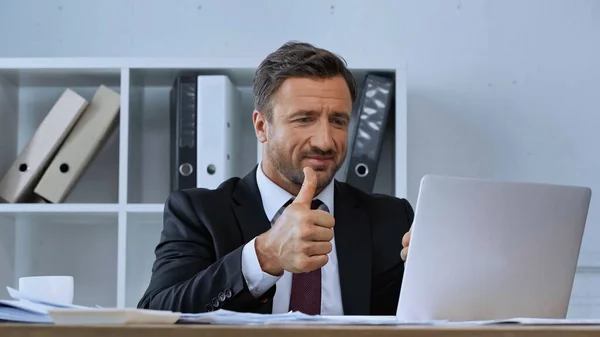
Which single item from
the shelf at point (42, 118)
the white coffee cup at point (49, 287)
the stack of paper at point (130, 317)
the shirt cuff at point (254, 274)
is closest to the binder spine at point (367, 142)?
the shelf at point (42, 118)

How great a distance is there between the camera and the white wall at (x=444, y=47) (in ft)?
9.08

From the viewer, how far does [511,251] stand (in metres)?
1.19

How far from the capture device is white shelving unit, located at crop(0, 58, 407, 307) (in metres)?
2.55

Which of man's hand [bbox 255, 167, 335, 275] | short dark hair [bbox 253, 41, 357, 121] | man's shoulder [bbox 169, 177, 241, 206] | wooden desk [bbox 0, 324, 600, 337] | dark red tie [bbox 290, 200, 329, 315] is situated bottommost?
dark red tie [bbox 290, 200, 329, 315]

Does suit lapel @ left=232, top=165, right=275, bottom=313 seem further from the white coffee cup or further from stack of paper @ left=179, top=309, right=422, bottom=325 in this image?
stack of paper @ left=179, top=309, right=422, bottom=325

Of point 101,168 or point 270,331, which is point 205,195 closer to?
point 101,168

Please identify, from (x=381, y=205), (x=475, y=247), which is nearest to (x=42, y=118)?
(x=381, y=205)

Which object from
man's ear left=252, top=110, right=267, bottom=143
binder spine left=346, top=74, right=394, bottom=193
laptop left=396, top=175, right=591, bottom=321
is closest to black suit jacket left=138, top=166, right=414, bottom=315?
man's ear left=252, top=110, right=267, bottom=143

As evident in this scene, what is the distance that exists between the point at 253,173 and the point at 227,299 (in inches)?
22.3

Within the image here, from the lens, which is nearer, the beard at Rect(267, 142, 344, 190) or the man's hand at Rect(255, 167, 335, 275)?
the man's hand at Rect(255, 167, 335, 275)

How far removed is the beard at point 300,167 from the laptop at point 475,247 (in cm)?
76

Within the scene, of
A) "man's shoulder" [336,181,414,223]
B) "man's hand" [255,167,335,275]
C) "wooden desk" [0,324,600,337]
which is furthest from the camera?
"man's shoulder" [336,181,414,223]

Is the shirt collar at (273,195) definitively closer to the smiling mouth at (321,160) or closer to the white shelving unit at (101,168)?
the smiling mouth at (321,160)

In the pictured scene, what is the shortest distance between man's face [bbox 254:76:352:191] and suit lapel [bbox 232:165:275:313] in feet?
0.22
